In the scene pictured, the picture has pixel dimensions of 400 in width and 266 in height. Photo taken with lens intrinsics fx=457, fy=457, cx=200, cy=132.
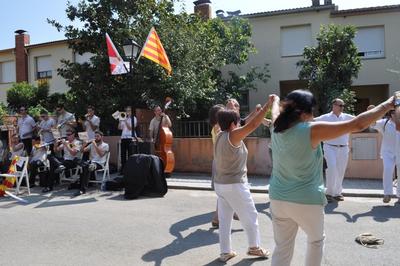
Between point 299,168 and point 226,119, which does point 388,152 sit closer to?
point 226,119

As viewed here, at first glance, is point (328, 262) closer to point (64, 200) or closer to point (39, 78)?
point (64, 200)

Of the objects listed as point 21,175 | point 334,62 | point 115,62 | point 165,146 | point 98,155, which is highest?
point 334,62

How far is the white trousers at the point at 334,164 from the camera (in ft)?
27.9

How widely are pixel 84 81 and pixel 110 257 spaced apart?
10.0m

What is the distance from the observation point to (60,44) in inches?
1072

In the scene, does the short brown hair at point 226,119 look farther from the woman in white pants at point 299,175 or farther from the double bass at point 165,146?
the double bass at point 165,146

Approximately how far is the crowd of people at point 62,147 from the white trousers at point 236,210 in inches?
223

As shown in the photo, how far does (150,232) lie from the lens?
258 inches

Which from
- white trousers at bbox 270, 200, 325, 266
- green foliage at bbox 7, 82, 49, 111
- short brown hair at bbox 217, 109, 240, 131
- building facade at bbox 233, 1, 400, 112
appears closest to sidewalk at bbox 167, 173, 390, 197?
short brown hair at bbox 217, 109, 240, 131

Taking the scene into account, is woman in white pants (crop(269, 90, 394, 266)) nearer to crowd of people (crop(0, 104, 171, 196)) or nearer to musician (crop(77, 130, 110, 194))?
crowd of people (crop(0, 104, 171, 196))

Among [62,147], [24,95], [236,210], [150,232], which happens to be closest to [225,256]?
[236,210]

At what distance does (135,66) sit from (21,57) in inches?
698

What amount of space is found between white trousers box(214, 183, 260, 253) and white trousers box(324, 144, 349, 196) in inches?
150

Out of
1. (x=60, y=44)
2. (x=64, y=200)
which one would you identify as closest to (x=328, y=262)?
(x=64, y=200)
